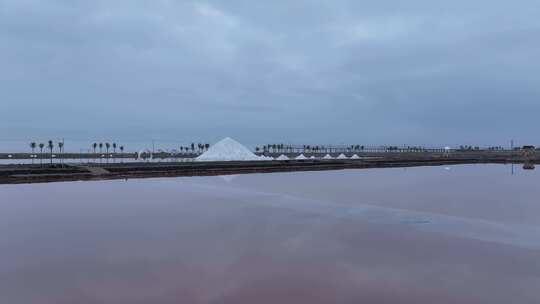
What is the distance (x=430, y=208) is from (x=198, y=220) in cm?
1528

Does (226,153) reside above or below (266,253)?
above

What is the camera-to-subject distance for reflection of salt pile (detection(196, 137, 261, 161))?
76.3 m

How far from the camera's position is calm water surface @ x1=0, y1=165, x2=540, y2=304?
36.1ft

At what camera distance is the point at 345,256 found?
1450 cm

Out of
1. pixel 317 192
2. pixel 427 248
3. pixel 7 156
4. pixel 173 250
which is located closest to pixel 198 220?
pixel 173 250

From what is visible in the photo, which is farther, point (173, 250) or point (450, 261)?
point (173, 250)

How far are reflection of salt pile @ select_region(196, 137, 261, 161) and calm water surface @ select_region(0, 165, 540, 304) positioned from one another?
49.6 meters

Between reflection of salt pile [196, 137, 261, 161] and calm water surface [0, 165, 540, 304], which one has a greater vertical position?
reflection of salt pile [196, 137, 261, 161]

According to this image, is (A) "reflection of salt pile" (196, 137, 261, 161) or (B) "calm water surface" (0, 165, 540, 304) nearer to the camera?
(B) "calm water surface" (0, 165, 540, 304)

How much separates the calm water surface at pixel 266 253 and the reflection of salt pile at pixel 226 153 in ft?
163

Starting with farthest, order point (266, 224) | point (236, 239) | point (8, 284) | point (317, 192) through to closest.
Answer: point (317, 192)
point (266, 224)
point (236, 239)
point (8, 284)

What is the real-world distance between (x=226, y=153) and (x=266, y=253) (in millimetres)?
63905

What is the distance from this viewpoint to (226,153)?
255 feet

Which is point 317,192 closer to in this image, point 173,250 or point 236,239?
point 236,239
